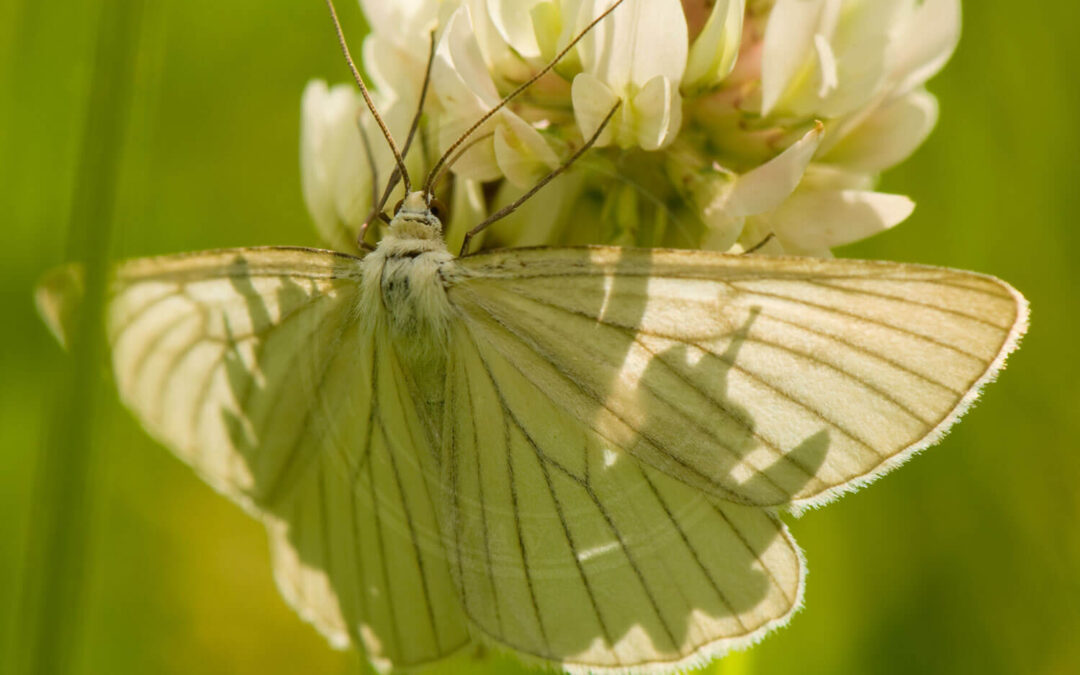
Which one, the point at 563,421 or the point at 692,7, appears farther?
the point at 692,7

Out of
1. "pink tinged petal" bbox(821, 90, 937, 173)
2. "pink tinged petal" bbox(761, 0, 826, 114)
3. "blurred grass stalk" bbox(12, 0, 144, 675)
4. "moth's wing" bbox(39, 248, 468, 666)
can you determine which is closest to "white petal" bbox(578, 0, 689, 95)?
"pink tinged petal" bbox(761, 0, 826, 114)

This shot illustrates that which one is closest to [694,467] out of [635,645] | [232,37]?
[635,645]

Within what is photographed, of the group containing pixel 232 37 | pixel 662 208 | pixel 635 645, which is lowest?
pixel 635 645

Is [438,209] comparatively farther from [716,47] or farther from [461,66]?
[716,47]

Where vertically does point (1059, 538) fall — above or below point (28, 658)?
below

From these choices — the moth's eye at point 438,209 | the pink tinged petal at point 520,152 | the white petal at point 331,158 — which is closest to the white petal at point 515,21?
the pink tinged petal at point 520,152

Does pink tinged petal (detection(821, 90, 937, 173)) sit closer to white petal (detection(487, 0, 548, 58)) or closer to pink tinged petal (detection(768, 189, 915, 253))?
pink tinged petal (detection(768, 189, 915, 253))

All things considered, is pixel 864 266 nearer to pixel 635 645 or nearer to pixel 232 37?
pixel 635 645
